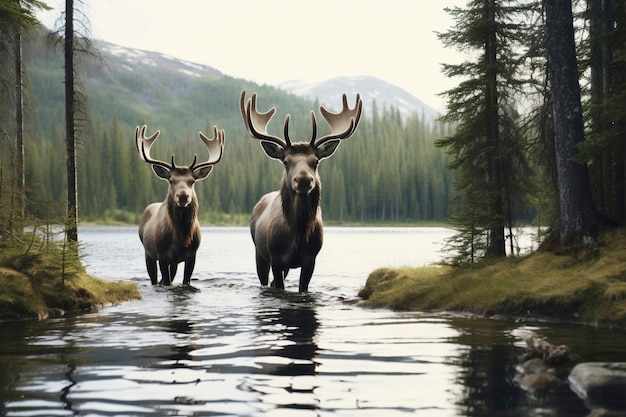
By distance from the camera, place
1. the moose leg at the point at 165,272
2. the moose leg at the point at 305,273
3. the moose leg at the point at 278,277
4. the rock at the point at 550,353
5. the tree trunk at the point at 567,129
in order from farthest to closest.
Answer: the moose leg at the point at 165,272
the moose leg at the point at 278,277
the moose leg at the point at 305,273
the tree trunk at the point at 567,129
the rock at the point at 550,353

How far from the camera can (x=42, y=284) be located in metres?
13.9

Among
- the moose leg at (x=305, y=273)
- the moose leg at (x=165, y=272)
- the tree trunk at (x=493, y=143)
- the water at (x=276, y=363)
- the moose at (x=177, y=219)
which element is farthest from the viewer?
the moose leg at (x=165, y=272)

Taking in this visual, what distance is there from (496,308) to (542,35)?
6557 millimetres

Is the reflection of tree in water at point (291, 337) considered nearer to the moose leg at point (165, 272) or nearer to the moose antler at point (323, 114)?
the moose antler at point (323, 114)

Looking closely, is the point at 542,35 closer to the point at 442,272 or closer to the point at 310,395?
the point at 442,272

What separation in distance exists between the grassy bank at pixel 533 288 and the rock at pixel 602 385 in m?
4.38

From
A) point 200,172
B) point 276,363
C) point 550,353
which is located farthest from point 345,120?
point 550,353

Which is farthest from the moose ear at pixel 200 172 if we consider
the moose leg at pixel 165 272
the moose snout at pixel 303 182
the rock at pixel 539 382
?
the rock at pixel 539 382

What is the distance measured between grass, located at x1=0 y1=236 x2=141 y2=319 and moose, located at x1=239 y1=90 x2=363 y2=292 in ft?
12.2

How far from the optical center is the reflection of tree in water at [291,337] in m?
7.89

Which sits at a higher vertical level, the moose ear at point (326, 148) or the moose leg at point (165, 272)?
the moose ear at point (326, 148)

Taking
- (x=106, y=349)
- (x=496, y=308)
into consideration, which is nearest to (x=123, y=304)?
(x=106, y=349)

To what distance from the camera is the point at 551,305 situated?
1216cm

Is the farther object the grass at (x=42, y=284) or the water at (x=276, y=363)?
the grass at (x=42, y=284)
